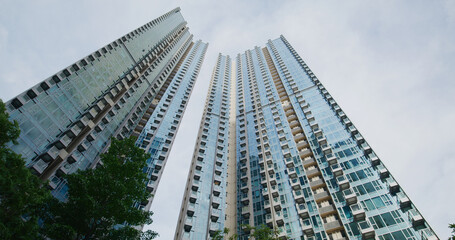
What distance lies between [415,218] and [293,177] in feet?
55.4

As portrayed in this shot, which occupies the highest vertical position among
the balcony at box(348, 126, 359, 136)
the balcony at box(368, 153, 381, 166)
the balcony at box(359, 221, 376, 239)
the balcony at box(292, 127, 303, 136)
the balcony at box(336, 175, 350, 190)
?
the balcony at box(292, 127, 303, 136)

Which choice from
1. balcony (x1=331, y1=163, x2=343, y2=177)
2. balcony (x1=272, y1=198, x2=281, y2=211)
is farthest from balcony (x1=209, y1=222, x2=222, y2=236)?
balcony (x1=331, y1=163, x2=343, y2=177)

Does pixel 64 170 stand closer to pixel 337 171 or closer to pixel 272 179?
pixel 272 179

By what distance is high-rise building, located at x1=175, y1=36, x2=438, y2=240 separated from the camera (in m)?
33.4

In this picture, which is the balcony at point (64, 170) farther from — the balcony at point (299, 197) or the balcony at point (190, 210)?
the balcony at point (299, 197)

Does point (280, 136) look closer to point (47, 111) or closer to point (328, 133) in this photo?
point (328, 133)

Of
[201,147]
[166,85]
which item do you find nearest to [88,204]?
[201,147]

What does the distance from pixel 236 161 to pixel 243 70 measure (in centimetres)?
4863

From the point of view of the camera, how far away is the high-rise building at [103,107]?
2844cm

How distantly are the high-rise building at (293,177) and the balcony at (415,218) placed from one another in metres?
0.10

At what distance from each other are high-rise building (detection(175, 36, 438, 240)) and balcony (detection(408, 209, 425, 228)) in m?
0.10

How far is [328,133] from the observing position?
4694cm

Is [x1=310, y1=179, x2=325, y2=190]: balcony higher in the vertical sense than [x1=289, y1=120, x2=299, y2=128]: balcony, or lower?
lower

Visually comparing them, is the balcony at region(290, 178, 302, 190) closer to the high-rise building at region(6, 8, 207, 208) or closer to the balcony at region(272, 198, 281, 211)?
the balcony at region(272, 198, 281, 211)
